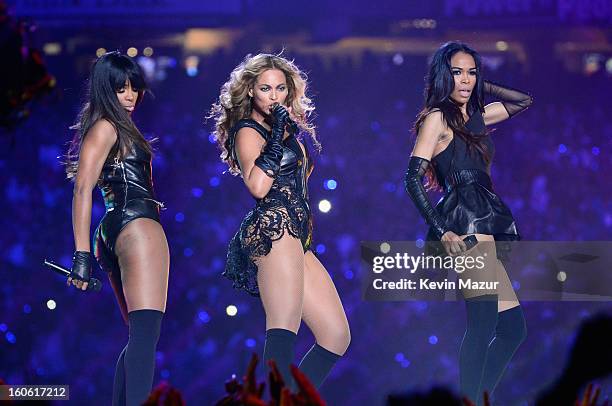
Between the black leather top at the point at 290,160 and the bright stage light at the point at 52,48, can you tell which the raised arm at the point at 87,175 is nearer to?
the black leather top at the point at 290,160

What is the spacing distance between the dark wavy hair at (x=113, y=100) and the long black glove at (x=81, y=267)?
0.41 meters

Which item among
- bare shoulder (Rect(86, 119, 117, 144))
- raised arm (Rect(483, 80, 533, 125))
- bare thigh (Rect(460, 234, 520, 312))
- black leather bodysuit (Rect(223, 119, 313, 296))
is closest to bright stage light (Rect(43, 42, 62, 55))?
bare shoulder (Rect(86, 119, 117, 144))

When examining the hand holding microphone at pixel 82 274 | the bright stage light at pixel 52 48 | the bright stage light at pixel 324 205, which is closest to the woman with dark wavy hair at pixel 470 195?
the bright stage light at pixel 324 205

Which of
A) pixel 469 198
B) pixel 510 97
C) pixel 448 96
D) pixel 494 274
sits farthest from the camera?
pixel 510 97

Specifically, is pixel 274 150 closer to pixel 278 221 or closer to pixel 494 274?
pixel 278 221

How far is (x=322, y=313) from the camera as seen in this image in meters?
3.60

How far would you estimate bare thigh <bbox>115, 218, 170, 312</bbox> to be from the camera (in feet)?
11.5

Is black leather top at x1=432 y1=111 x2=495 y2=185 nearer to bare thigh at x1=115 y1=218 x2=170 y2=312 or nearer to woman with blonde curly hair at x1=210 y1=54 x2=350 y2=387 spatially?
woman with blonde curly hair at x1=210 y1=54 x2=350 y2=387

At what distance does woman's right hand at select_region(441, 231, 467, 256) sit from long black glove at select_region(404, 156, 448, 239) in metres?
0.02

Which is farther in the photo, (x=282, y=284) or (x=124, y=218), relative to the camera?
(x=124, y=218)

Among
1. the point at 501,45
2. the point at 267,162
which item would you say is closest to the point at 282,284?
the point at 267,162

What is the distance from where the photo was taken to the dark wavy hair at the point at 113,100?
12.0ft

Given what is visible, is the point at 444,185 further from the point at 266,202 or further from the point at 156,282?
the point at 156,282

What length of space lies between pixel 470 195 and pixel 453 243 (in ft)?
0.75
